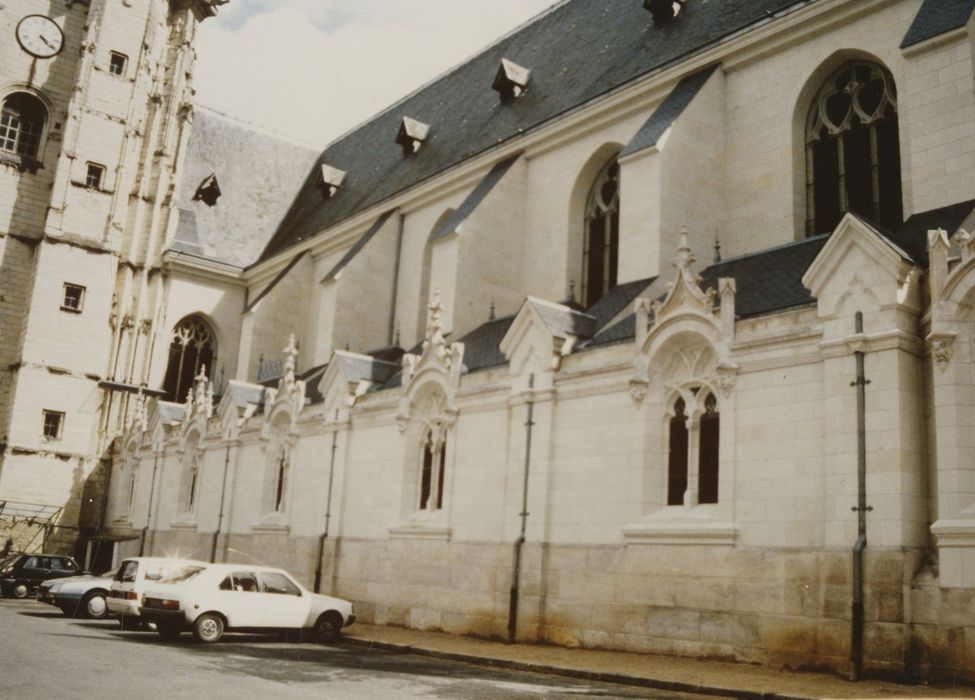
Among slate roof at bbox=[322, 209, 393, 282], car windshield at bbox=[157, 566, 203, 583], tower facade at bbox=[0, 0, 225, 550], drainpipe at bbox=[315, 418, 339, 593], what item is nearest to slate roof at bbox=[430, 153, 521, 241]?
slate roof at bbox=[322, 209, 393, 282]

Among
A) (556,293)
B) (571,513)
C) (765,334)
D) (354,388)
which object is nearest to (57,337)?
(354,388)

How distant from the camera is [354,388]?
22.9 metres

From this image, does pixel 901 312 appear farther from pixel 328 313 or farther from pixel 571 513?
pixel 328 313

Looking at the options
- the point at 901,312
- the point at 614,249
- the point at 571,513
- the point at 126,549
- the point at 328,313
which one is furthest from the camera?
the point at 126,549

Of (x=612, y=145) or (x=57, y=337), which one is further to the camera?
(x=57, y=337)

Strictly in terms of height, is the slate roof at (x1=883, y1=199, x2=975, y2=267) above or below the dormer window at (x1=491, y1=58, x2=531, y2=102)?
below

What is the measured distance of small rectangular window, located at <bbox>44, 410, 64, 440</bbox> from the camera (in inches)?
1351

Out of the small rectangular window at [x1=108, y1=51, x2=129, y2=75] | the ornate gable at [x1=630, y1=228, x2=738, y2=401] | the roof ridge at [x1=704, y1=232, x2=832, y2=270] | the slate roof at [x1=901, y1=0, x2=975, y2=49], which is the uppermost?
the small rectangular window at [x1=108, y1=51, x2=129, y2=75]

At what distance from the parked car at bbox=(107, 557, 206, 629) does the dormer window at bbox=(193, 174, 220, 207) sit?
991 inches

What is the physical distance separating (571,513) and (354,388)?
321 inches

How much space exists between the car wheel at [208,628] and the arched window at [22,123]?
2678cm

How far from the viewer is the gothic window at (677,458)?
49.9 ft

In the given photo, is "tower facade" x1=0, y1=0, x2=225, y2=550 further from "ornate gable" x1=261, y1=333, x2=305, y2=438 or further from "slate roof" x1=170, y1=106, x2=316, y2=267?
"ornate gable" x1=261, y1=333, x2=305, y2=438

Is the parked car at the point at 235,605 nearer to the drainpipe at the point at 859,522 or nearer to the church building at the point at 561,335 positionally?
the church building at the point at 561,335
